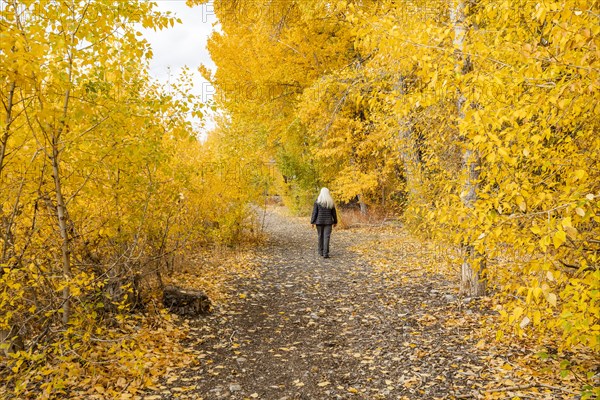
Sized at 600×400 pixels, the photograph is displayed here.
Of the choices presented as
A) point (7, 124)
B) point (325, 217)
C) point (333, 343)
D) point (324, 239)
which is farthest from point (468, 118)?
point (324, 239)

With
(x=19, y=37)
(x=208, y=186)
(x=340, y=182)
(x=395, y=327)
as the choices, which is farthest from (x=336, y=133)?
(x=19, y=37)

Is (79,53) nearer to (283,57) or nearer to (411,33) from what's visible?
(411,33)

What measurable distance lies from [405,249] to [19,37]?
9568 mm

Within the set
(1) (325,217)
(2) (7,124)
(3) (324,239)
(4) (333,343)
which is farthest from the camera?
(3) (324,239)

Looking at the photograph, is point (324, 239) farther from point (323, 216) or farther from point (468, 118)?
point (468, 118)

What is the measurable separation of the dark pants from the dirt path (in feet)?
6.77

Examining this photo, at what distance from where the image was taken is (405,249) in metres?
10.8

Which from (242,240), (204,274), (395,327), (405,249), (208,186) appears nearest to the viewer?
(395,327)

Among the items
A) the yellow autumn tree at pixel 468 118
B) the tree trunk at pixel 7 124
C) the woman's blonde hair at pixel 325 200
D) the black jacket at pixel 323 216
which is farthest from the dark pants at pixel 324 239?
Answer: the tree trunk at pixel 7 124

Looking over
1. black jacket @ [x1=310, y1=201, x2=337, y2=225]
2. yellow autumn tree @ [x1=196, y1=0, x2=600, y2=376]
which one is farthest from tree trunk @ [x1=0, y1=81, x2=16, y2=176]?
black jacket @ [x1=310, y1=201, x2=337, y2=225]

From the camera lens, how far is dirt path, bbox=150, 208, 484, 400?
4.11m

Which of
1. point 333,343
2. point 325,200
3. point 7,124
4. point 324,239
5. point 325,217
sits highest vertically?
point 7,124

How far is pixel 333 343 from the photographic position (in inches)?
204

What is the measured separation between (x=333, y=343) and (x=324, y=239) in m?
5.32
